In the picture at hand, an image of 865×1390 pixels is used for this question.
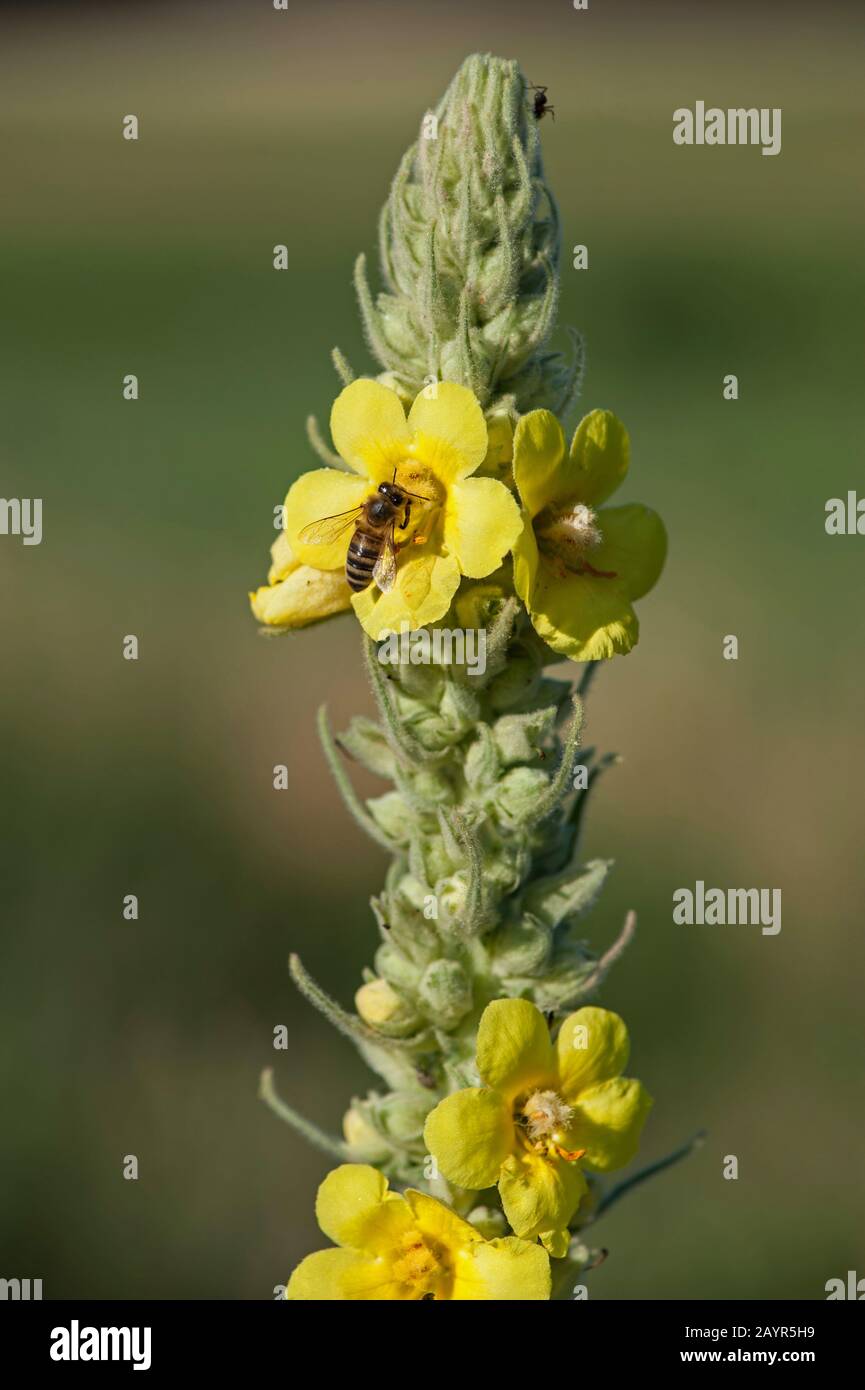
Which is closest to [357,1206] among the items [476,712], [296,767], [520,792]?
[520,792]

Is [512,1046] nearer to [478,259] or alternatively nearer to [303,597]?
[303,597]

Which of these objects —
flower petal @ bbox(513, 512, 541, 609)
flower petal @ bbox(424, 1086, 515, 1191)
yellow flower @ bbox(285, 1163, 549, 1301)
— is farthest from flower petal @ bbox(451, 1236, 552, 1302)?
flower petal @ bbox(513, 512, 541, 609)

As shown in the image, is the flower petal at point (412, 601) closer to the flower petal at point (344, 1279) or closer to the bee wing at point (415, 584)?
the bee wing at point (415, 584)

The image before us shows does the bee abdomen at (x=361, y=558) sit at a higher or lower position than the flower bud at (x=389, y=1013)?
higher

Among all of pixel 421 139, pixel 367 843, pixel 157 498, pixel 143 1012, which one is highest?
pixel 157 498

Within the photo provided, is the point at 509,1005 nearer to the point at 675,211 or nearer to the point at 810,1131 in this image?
the point at 810,1131

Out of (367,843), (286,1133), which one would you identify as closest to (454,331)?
(286,1133)

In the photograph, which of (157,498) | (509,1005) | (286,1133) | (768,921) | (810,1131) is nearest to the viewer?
(509,1005)

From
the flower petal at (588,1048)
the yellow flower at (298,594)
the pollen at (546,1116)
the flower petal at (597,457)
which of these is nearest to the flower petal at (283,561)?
the yellow flower at (298,594)
